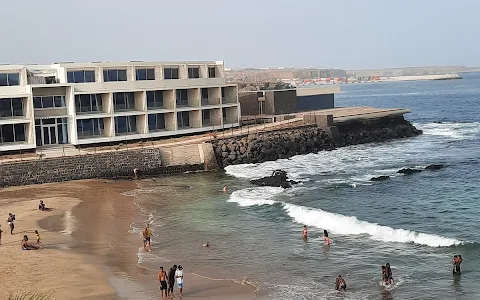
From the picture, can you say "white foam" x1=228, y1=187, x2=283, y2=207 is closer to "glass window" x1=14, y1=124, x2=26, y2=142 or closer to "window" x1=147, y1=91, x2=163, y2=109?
"window" x1=147, y1=91, x2=163, y2=109

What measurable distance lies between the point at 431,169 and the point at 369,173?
5517 millimetres

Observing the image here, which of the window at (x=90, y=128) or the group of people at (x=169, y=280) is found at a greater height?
the window at (x=90, y=128)

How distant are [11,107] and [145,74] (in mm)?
13234

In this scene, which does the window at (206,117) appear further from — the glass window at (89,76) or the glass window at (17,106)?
the glass window at (17,106)

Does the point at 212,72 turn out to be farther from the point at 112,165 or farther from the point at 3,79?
the point at 3,79

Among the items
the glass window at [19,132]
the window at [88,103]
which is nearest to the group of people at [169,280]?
the glass window at [19,132]

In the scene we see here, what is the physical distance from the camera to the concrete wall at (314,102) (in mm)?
81113

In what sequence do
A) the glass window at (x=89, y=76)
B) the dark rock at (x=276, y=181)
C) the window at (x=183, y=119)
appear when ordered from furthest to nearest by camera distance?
the window at (x=183, y=119), the glass window at (x=89, y=76), the dark rock at (x=276, y=181)

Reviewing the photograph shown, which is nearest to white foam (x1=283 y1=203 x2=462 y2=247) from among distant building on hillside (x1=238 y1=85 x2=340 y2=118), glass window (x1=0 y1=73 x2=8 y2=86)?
glass window (x1=0 y1=73 x2=8 y2=86)

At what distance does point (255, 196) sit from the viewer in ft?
140

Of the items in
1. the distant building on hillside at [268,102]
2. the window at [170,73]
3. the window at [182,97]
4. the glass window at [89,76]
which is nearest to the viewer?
the glass window at [89,76]

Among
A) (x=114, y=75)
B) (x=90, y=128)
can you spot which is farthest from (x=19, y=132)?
(x=114, y=75)

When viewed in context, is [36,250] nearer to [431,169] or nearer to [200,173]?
[200,173]

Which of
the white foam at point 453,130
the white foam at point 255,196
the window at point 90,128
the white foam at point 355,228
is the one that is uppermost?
the window at point 90,128
